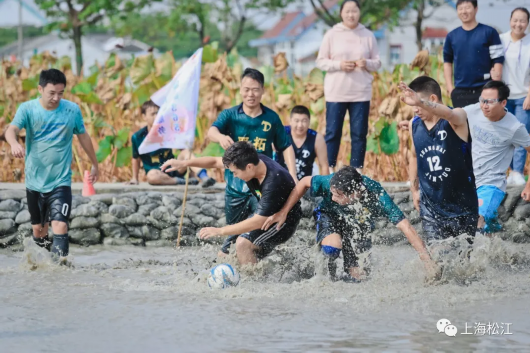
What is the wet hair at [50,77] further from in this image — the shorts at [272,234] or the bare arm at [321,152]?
the bare arm at [321,152]

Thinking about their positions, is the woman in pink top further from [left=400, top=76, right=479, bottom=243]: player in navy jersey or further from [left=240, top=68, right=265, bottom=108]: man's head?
[left=400, top=76, right=479, bottom=243]: player in navy jersey

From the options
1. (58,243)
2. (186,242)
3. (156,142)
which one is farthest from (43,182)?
(186,242)

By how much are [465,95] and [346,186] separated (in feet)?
11.5

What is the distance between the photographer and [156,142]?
31.9 feet

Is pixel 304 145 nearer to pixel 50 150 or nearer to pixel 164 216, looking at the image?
pixel 164 216

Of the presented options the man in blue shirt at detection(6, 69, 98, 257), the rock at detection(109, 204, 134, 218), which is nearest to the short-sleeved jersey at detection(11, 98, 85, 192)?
the man in blue shirt at detection(6, 69, 98, 257)

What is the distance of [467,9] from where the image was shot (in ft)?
32.2

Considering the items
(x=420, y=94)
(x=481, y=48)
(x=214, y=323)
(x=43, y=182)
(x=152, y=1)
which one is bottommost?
(x=214, y=323)

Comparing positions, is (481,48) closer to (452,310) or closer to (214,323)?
(452,310)

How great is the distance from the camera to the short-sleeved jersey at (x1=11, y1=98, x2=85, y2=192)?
812 cm

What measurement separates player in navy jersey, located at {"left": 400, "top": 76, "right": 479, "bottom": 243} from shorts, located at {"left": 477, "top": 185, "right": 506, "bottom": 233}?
0.68m

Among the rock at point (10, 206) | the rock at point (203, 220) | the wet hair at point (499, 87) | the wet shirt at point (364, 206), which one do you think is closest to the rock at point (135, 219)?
the rock at point (203, 220)

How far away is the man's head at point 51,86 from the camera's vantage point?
7988 mm

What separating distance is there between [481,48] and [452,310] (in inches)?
169
